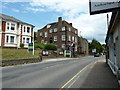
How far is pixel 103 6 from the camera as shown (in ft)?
16.4

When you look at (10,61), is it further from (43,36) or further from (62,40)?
(43,36)

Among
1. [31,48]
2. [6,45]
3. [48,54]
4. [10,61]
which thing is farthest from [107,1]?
[48,54]

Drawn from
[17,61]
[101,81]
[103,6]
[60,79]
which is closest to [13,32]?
[17,61]

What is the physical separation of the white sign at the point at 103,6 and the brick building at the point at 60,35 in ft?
147

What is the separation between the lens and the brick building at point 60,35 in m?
50.2

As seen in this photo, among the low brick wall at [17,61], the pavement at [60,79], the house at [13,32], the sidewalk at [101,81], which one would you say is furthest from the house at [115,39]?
the house at [13,32]

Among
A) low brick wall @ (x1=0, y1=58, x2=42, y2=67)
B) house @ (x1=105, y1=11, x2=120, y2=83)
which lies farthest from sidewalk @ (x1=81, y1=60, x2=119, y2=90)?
low brick wall @ (x1=0, y1=58, x2=42, y2=67)

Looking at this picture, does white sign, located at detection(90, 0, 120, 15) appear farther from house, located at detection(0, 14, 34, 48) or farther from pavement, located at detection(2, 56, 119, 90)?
house, located at detection(0, 14, 34, 48)

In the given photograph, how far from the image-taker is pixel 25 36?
114 ft

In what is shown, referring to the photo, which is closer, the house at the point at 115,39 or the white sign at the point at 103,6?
the white sign at the point at 103,6

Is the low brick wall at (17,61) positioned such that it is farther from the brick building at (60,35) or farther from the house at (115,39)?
the brick building at (60,35)

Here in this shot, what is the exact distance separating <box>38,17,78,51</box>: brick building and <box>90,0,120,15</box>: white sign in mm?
44723

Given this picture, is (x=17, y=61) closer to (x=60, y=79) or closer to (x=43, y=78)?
(x=43, y=78)

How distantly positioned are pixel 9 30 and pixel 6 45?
3.99 m
